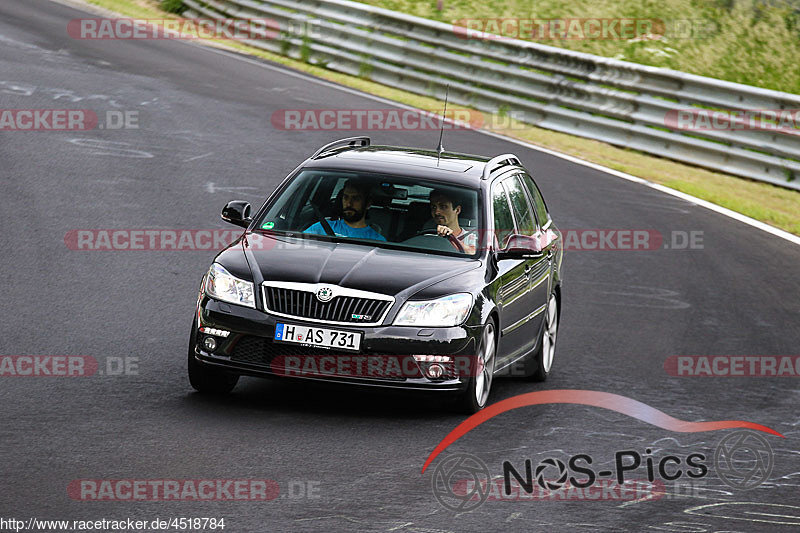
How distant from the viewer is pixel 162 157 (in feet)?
54.1

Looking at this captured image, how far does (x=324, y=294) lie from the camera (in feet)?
26.6

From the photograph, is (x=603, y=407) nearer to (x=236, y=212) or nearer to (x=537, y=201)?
(x=537, y=201)

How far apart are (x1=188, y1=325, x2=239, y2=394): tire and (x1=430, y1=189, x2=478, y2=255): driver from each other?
1801 mm

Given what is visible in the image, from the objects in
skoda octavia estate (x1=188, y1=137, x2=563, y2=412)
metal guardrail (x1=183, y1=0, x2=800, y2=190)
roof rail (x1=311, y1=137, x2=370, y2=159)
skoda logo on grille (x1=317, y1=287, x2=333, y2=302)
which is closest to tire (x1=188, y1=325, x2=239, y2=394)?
skoda octavia estate (x1=188, y1=137, x2=563, y2=412)

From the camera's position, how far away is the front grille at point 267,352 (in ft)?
26.3

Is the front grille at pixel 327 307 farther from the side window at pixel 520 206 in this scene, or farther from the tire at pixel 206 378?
the side window at pixel 520 206

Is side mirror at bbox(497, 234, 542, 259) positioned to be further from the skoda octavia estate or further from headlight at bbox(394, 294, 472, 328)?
headlight at bbox(394, 294, 472, 328)

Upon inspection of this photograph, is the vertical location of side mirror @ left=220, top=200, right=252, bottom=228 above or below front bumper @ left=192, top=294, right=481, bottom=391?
above

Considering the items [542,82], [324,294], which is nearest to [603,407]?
[324,294]

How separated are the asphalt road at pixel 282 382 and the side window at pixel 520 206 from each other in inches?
46.3

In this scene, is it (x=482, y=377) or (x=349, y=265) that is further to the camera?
(x=482, y=377)

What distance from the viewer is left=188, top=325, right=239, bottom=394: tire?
27.4 feet

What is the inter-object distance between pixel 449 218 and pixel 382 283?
4.02 feet

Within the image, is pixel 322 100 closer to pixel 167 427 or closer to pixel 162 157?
pixel 162 157
